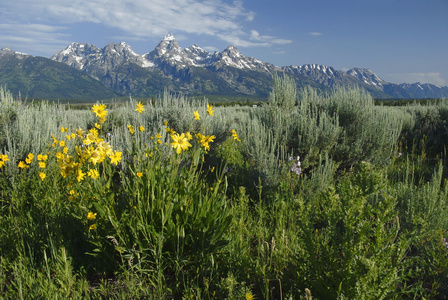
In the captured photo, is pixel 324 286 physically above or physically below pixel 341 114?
below

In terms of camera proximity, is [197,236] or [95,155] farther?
[197,236]

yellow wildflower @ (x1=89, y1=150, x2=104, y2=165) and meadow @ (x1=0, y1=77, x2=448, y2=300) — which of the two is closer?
meadow @ (x1=0, y1=77, x2=448, y2=300)

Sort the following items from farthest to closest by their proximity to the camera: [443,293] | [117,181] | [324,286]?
[117,181] < [443,293] < [324,286]

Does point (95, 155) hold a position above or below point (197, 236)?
above

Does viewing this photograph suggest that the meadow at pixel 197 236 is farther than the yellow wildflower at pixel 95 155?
No

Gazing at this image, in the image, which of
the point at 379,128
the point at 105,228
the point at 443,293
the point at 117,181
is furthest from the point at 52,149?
the point at 379,128

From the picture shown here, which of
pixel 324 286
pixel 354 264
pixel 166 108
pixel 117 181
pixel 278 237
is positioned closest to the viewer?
pixel 354 264

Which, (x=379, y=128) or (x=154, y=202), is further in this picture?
(x=379, y=128)

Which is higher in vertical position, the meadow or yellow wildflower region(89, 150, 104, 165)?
yellow wildflower region(89, 150, 104, 165)

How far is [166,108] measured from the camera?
268 inches

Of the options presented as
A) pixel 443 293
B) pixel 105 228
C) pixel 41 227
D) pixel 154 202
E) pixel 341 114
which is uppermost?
pixel 341 114

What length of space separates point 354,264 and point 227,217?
3.09 feet

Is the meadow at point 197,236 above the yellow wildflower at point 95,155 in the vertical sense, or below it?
below

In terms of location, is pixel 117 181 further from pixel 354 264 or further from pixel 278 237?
pixel 354 264
